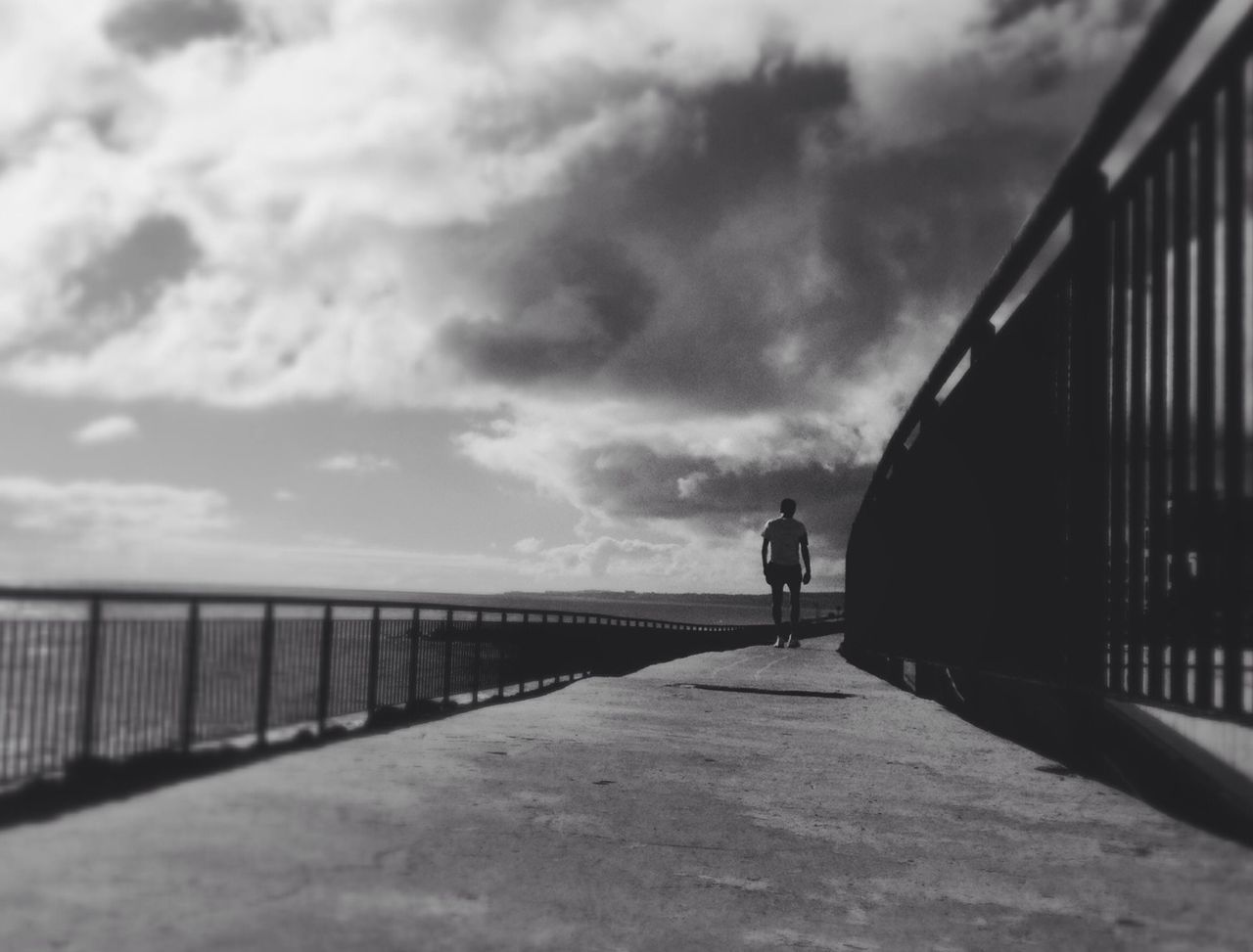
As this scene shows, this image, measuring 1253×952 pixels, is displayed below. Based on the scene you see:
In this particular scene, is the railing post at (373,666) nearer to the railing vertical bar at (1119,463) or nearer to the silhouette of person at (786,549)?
the railing vertical bar at (1119,463)

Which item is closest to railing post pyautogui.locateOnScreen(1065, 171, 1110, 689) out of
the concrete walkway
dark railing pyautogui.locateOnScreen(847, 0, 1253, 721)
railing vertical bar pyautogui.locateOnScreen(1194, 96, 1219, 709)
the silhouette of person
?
dark railing pyautogui.locateOnScreen(847, 0, 1253, 721)

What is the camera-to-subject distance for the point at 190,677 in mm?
6258

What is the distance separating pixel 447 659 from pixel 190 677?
3831 mm

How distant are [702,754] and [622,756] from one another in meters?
0.56

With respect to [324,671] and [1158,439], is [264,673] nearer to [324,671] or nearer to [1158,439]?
[324,671]

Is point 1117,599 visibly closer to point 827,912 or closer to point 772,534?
point 827,912

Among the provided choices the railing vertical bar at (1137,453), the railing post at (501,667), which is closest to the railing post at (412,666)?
the railing post at (501,667)

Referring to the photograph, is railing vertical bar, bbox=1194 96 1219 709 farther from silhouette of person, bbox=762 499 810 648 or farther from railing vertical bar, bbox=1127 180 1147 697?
silhouette of person, bbox=762 499 810 648

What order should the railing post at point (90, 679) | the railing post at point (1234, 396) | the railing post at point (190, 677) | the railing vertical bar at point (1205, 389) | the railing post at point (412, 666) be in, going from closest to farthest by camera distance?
1. the railing post at point (1234, 396)
2. the railing vertical bar at point (1205, 389)
3. the railing post at point (90, 679)
4. the railing post at point (190, 677)
5. the railing post at point (412, 666)

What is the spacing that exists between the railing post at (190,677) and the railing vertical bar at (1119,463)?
16.2 ft

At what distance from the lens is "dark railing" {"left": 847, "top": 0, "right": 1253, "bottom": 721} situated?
3.86 metres

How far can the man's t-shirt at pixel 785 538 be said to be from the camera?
15.3 metres

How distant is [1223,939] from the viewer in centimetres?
331

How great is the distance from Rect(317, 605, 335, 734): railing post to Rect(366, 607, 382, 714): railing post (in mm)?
535
